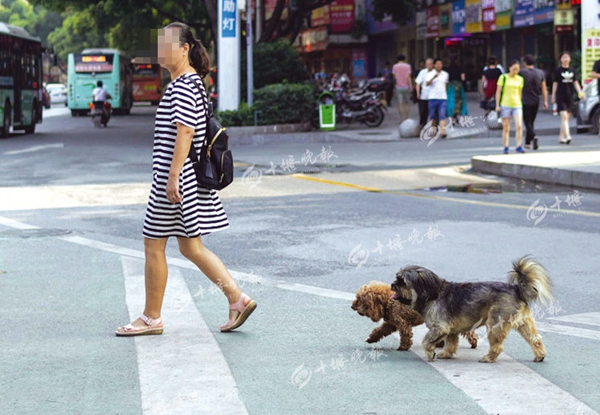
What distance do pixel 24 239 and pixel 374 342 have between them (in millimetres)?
5293

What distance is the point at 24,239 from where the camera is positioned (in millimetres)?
10375

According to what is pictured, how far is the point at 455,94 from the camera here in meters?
27.5

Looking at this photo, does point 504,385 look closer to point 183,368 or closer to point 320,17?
point 183,368

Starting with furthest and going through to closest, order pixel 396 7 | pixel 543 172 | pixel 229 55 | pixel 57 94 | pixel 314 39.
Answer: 1. pixel 57 94
2. pixel 314 39
3. pixel 396 7
4. pixel 229 55
5. pixel 543 172

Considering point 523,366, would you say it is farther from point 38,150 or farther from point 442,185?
point 38,150

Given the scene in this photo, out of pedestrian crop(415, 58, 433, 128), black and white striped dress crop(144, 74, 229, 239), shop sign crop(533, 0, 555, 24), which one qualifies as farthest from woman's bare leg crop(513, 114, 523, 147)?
shop sign crop(533, 0, 555, 24)

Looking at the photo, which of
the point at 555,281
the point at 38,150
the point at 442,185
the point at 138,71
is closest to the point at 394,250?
the point at 555,281

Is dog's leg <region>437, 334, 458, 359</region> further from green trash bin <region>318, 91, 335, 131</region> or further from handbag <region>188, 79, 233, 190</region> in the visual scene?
green trash bin <region>318, 91, 335, 131</region>

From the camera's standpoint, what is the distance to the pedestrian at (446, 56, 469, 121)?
26.6 metres

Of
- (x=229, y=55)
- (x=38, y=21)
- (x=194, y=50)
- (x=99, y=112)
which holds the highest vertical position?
(x=38, y=21)

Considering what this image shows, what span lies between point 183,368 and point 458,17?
44.0 m

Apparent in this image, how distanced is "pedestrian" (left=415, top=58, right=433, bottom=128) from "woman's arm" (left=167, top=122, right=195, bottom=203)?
1831 cm

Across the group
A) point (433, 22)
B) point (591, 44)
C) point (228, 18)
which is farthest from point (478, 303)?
point (433, 22)

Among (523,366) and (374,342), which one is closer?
(523,366)
